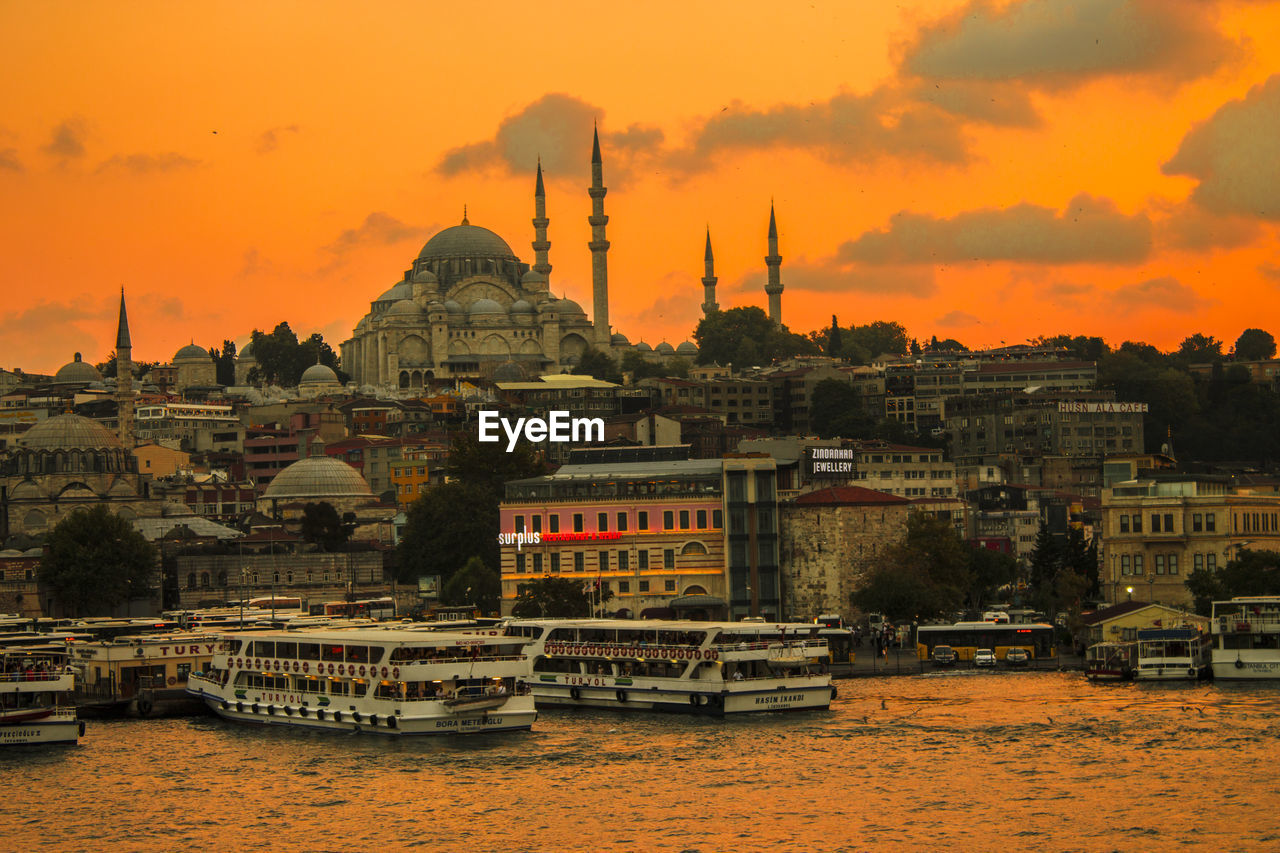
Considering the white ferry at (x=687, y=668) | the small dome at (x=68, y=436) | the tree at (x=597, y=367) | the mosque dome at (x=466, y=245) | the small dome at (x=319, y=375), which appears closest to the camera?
the white ferry at (x=687, y=668)

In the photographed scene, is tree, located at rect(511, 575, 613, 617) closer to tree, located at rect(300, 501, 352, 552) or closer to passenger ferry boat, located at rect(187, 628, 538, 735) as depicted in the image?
passenger ferry boat, located at rect(187, 628, 538, 735)

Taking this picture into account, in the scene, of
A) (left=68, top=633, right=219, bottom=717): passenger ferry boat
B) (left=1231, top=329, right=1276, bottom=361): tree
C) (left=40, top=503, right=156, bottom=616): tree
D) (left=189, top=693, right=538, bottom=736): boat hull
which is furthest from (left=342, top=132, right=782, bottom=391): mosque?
(left=189, top=693, right=538, bottom=736): boat hull

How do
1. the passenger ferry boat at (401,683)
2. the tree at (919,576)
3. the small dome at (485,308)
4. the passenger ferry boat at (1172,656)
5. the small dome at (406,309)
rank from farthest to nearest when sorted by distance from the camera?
the small dome at (485,308)
the small dome at (406,309)
the tree at (919,576)
the passenger ferry boat at (1172,656)
the passenger ferry boat at (401,683)

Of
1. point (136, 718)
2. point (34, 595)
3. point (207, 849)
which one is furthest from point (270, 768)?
point (34, 595)

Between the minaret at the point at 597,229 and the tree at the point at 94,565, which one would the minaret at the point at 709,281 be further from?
the tree at the point at 94,565

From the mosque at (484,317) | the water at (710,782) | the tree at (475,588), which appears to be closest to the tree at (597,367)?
the mosque at (484,317)

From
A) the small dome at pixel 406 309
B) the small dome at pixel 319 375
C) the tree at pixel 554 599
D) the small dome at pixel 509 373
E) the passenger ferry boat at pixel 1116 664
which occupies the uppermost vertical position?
the small dome at pixel 406 309

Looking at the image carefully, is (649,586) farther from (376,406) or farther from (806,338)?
(806,338)
